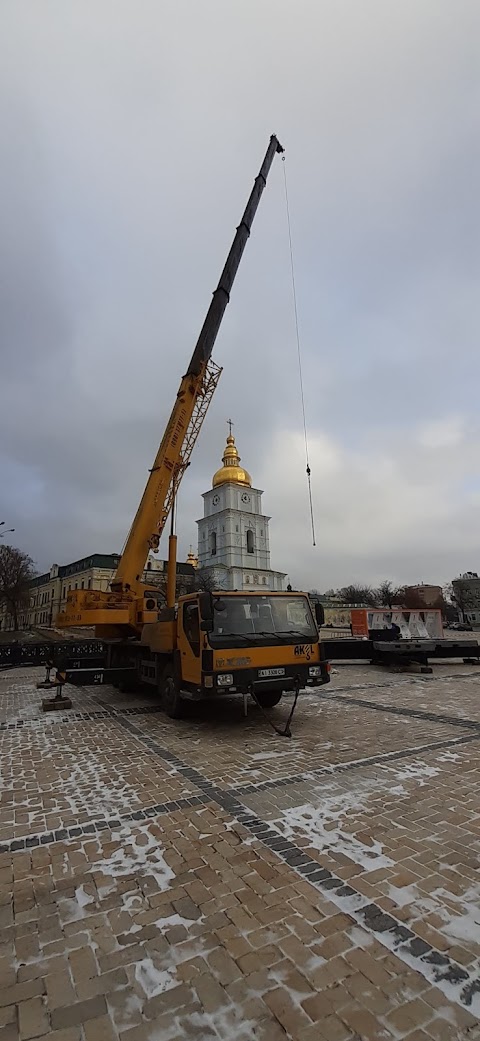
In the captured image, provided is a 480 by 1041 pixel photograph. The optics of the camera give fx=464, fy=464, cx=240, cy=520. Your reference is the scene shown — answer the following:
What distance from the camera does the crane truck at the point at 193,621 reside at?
6.99 metres

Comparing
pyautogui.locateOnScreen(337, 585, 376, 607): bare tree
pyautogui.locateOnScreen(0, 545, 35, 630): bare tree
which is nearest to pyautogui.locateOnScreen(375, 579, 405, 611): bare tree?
pyautogui.locateOnScreen(337, 585, 376, 607): bare tree

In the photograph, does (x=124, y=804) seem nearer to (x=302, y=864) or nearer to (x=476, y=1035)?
(x=302, y=864)

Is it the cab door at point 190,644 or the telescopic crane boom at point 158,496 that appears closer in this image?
the cab door at point 190,644

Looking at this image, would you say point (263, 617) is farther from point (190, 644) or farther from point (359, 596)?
point (359, 596)

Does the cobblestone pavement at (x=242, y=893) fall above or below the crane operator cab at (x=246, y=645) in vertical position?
below

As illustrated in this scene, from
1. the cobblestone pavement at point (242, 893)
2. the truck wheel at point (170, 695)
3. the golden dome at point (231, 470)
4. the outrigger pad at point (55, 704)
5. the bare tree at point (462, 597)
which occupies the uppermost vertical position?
the golden dome at point (231, 470)

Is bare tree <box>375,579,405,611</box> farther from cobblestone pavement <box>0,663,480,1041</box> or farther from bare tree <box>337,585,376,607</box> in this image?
cobblestone pavement <box>0,663,480,1041</box>

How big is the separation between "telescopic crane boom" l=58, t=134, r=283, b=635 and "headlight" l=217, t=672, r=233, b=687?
503 cm

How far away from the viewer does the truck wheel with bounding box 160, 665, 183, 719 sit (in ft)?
26.8

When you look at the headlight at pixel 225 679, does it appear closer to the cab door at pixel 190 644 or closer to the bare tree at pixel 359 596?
the cab door at pixel 190 644

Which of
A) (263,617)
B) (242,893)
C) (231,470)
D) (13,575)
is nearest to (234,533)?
(231,470)

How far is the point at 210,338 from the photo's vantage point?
13.2 m

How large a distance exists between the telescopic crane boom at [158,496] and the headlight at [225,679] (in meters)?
5.03

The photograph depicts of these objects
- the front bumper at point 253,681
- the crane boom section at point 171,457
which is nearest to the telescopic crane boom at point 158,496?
the crane boom section at point 171,457
